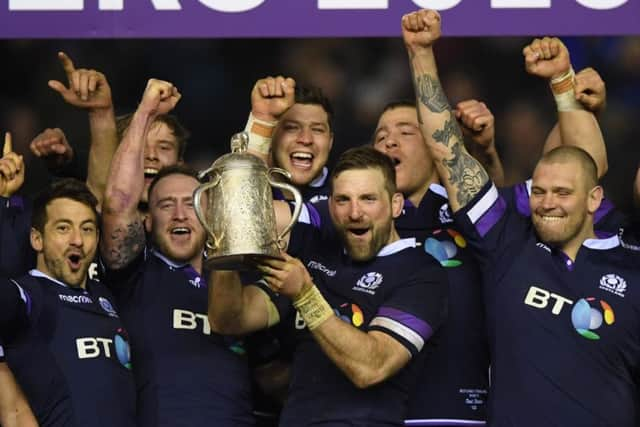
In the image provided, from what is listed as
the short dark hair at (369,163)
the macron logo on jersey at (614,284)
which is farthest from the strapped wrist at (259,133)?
the macron logo on jersey at (614,284)

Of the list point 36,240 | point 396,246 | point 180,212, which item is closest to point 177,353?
point 180,212

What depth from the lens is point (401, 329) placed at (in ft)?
15.6

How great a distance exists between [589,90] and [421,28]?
665mm

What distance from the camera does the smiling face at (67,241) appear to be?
504 centimetres

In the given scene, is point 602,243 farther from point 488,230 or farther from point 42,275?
point 42,275

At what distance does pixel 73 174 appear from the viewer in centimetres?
588

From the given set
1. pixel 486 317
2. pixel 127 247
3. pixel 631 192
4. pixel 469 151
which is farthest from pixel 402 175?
pixel 631 192

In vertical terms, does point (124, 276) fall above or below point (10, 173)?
below

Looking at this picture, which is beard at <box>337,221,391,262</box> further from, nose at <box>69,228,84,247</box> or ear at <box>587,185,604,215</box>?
nose at <box>69,228,84,247</box>

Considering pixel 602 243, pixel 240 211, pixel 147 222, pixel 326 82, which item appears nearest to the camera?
pixel 240 211

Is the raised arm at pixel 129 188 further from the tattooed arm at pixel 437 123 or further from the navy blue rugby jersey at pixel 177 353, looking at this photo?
the tattooed arm at pixel 437 123

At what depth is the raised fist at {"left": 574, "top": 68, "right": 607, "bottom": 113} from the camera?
5.29 meters

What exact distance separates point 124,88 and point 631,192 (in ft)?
7.27

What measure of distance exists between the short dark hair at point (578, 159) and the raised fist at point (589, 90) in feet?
0.81
